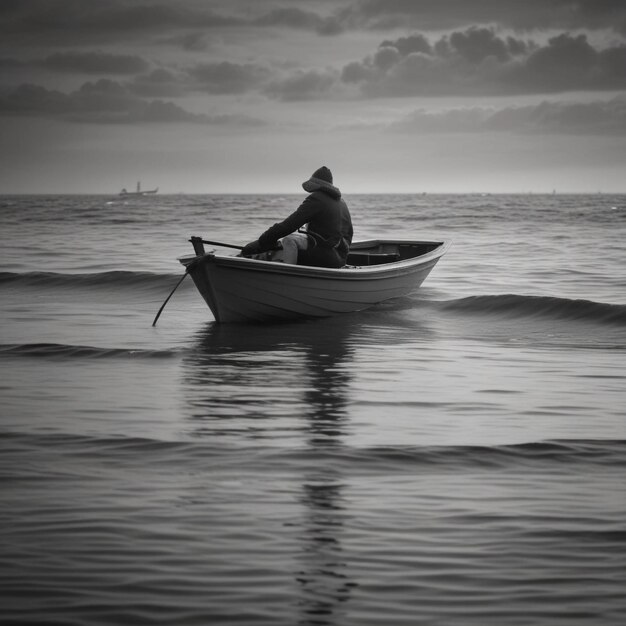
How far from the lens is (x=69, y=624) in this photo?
412 cm

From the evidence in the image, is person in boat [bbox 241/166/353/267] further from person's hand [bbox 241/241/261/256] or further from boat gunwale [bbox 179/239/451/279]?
boat gunwale [bbox 179/239/451/279]

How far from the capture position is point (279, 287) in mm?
14062

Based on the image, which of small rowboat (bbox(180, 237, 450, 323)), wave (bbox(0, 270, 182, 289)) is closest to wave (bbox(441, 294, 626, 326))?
small rowboat (bbox(180, 237, 450, 323))

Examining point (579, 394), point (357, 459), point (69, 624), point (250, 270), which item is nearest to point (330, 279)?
point (250, 270)

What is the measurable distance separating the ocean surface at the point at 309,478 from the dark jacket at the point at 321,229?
3.66 ft

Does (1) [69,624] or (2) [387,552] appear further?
(2) [387,552]

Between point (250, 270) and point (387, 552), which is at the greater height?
point (250, 270)

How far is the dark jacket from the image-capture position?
43.9ft

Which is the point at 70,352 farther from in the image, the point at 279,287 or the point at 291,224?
the point at 291,224

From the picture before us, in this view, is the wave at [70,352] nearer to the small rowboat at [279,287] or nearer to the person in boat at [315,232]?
the small rowboat at [279,287]

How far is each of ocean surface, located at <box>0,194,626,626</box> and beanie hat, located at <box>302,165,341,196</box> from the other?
213 cm

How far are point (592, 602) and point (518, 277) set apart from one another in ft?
70.7

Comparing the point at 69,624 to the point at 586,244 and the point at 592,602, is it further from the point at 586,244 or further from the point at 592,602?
the point at 586,244

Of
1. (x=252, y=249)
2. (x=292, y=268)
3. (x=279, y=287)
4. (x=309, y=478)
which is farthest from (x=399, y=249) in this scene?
(x=309, y=478)
